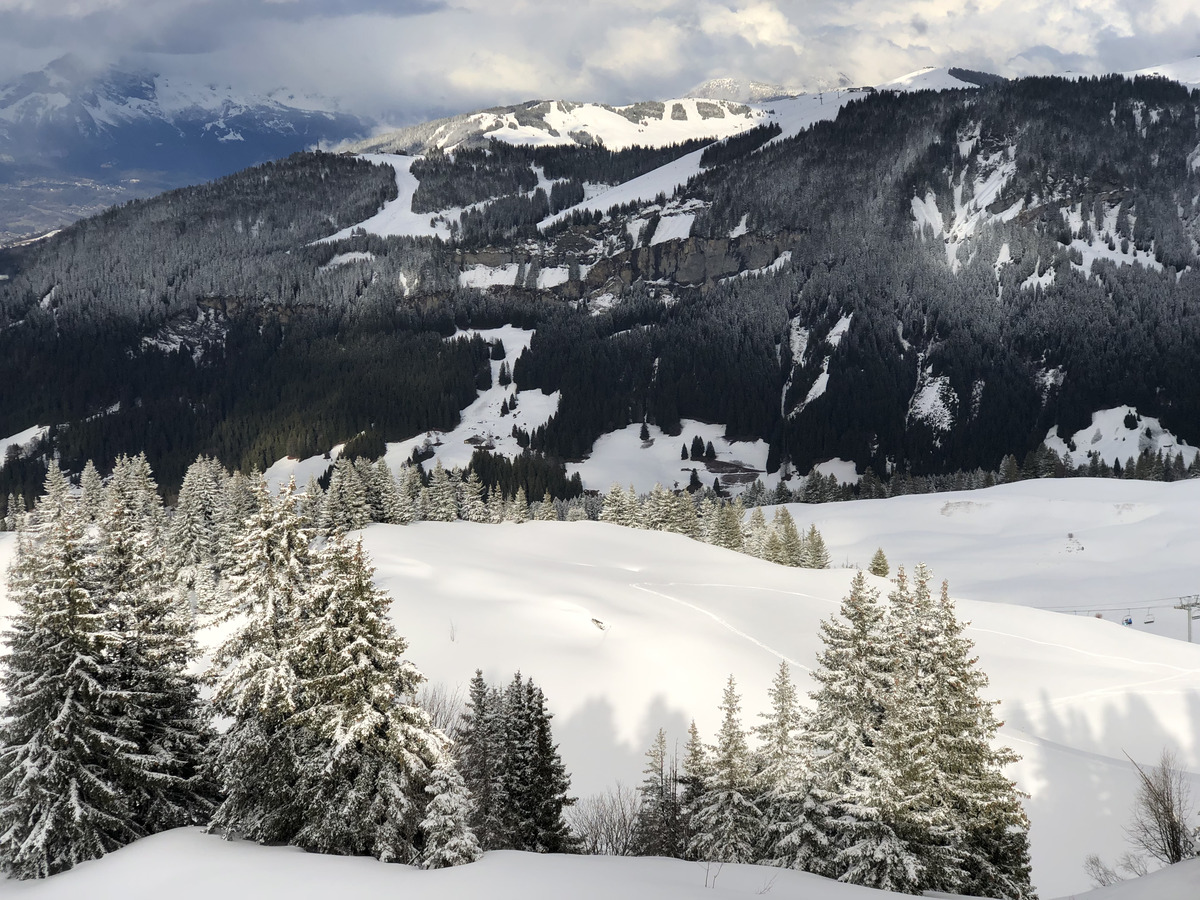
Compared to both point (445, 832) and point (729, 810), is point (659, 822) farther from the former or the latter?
point (445, 832)

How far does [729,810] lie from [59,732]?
1734cm

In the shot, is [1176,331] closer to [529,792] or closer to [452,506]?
[452,506]

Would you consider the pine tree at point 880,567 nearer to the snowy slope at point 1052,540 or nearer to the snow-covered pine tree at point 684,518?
the snowy slope at point 1052,540

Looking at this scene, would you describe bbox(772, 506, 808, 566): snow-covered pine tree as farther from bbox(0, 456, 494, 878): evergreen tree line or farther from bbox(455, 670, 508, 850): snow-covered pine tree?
bbox(0, 456, 494, 878): evergreen tree line

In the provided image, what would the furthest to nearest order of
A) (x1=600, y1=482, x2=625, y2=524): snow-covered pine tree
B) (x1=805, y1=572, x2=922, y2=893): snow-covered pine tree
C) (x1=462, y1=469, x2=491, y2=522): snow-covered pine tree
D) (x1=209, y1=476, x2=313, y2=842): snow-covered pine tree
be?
(x1=462, y1=469, x2=491, y2=522): snow-covered pine tree < (x1=600, y1=482, x2=625, y2=524): snow-covered pine tree < (x1=805, y1=572, x2=922, y2=893): snow-covered pine tree < (x1=209, y1=476, x2=313, y2=842): snow-covered pine tree

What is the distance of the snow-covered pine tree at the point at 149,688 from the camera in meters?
18.8

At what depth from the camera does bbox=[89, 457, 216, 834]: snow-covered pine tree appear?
61.7 feet

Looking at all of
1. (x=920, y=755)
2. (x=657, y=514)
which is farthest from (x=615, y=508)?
(x=920, y=755)

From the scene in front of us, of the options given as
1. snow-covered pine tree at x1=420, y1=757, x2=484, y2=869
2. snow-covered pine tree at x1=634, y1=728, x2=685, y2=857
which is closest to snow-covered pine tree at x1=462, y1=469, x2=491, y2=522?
snow-covered pine tree at x1=634, y1=728, x2=685, y2=857

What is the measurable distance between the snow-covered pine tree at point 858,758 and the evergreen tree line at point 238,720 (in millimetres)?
8748

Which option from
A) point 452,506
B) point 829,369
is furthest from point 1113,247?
point 452,506

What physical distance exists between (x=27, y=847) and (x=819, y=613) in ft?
130

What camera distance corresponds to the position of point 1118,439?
491ft

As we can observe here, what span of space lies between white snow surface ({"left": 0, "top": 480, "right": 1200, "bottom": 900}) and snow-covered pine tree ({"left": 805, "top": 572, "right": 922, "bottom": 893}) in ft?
15.8
